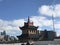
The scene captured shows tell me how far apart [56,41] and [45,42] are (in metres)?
3.45

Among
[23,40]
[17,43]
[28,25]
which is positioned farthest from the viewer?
[28,25]

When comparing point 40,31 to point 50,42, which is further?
point 40,31

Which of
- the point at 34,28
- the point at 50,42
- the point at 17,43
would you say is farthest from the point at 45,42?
the point at 34,28

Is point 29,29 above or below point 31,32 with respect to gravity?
above

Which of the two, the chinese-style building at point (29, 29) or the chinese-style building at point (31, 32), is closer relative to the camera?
the chinese-style building at point (31, 32)

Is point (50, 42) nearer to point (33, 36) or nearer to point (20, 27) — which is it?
point (33, 36)

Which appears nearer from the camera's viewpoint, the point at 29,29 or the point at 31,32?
the point at 29,29

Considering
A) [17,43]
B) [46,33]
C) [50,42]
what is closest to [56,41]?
[50,42]

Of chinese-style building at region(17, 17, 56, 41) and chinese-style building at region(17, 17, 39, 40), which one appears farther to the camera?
chinese-style building at region(17, 17, 39, 40)

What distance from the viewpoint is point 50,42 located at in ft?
153

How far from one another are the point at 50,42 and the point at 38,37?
9.42 metres

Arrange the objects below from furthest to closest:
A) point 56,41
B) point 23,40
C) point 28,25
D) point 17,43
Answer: point 28,25
point 23,40
point 17,43
point 56,41

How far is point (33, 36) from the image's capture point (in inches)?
2201

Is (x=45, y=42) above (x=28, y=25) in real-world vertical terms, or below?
below
